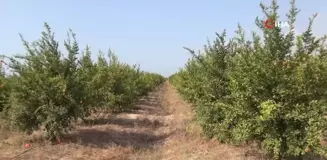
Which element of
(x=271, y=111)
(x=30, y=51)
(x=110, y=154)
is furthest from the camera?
(x=30, y=51)

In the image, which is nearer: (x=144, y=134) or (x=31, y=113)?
(x=31, y=113)

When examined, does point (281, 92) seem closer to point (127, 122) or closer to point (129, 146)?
point (129, 146)

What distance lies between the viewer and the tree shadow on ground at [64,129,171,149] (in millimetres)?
11413

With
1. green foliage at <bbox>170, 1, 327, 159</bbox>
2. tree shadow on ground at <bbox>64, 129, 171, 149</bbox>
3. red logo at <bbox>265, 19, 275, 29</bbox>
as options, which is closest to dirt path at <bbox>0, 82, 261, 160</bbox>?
tree shadow on ground at <bbox>64, 129, 171, 149</bbox>

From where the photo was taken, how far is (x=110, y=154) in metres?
10.3

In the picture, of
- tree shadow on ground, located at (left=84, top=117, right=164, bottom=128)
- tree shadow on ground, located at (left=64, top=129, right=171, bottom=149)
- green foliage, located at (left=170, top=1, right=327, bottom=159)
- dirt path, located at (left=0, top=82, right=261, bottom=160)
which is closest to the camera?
green foliage, located at (left=170, top=1, right=327, bottom=159)

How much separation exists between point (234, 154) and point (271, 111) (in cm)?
227

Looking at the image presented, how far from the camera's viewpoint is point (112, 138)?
483 inches

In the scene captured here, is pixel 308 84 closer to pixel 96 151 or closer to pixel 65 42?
pixel 96 151

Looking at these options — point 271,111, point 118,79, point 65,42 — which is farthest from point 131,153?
point 118,79

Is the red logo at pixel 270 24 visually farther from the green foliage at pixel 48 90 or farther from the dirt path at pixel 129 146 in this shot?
the green foliage at pixel 48 90

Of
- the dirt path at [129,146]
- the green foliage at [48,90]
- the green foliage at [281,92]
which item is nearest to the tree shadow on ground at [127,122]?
the dirt path at [129,146]

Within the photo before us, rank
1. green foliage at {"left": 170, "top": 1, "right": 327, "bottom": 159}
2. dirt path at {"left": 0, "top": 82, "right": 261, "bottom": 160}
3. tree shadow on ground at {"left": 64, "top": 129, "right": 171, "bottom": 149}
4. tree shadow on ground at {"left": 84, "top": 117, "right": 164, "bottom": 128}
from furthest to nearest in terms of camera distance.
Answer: tree shadow on ground at {"left": 84, "top": 117, "right": 164, "bottom": 128} → tree shadow on ground at {"left": 64, "top": 129, "right": 171, "bottom": 149} → dirt path at {"left": 0, "top": 82, "right": 261, "bottom": 160} → green foliage at {"left": 170, "top": 1, "right": 327, "bottom": 159}

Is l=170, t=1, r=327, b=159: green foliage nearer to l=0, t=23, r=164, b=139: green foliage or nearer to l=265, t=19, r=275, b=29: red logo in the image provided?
l=265, t=19, r=275, b=29: red logo
